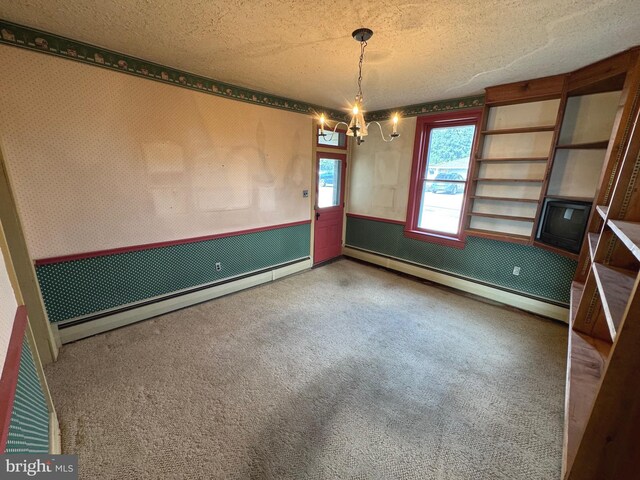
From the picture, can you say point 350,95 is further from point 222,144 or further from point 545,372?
point 545,372

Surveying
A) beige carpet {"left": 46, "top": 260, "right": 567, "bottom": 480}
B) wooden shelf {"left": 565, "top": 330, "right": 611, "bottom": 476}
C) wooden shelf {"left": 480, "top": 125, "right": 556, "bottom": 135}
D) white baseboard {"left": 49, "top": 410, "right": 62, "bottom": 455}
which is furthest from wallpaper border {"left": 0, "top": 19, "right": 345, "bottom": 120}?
wooden shelf {"left": 565, "top": 330, "right": 611, "bottom": 476}

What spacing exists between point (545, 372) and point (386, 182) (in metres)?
3.16

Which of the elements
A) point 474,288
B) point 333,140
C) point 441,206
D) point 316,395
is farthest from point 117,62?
point 474,288

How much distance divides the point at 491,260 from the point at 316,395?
2.95m

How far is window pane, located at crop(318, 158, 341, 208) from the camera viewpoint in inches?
180

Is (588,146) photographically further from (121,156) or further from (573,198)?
(121,156)

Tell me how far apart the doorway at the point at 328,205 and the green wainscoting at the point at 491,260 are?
641 millimetres

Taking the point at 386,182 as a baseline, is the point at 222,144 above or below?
above

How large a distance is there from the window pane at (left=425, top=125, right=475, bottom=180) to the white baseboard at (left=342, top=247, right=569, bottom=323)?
4.82ft

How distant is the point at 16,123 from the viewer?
2.02m

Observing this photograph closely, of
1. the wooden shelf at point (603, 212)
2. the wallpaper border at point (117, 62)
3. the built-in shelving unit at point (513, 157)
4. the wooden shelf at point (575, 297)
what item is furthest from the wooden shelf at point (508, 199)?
the wallpaper border at point (117, 62)

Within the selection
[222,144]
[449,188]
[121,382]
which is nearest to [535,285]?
[449,188]

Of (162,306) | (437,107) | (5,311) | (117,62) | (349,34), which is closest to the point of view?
(5,311)

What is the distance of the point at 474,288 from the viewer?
3.73 metres
